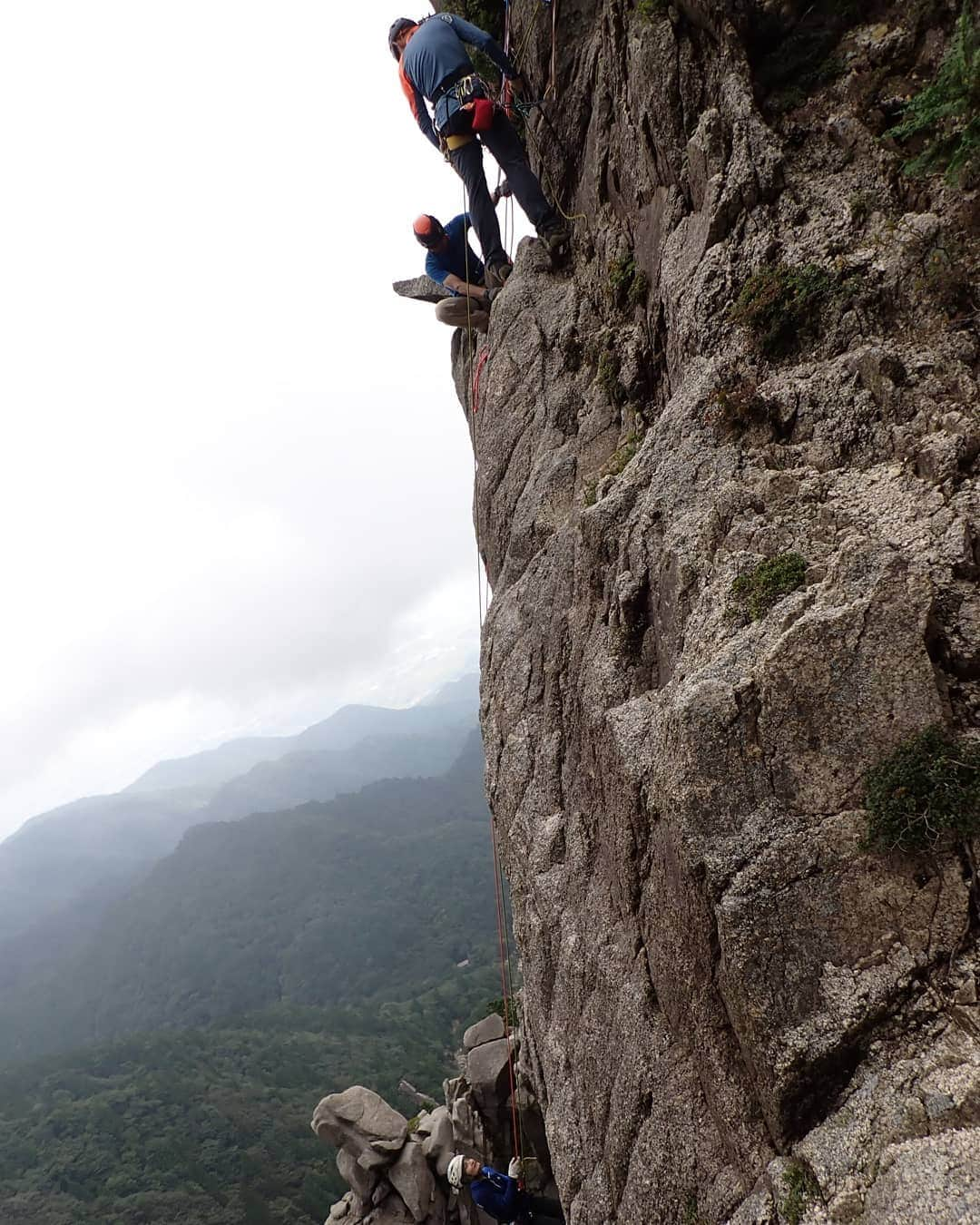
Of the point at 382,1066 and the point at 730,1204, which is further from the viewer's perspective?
the point at 382,1066

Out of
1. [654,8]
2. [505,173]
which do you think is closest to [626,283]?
[505,173]

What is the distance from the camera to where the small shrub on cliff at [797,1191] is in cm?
577

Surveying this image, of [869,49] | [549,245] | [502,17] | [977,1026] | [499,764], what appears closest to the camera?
[977,1026]

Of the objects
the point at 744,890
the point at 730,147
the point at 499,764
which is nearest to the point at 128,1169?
the point at 499,764

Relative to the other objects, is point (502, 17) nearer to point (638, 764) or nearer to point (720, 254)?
point (720, 254)

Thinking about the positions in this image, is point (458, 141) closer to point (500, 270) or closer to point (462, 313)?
point (500, 270)

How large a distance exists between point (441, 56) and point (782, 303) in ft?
28.3

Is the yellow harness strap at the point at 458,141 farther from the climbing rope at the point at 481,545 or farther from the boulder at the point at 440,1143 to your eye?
the boulder at the point at 440,1143

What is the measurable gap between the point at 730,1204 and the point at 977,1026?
3568mm

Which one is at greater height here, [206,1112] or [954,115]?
[954,115]

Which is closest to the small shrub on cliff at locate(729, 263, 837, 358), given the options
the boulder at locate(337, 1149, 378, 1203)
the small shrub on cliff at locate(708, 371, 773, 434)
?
the small shrub on cliff at locate(708, 371, 773, 434)

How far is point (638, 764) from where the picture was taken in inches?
327

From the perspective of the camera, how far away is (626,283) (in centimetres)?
1196

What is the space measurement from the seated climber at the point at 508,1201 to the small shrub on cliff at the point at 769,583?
16.0m
